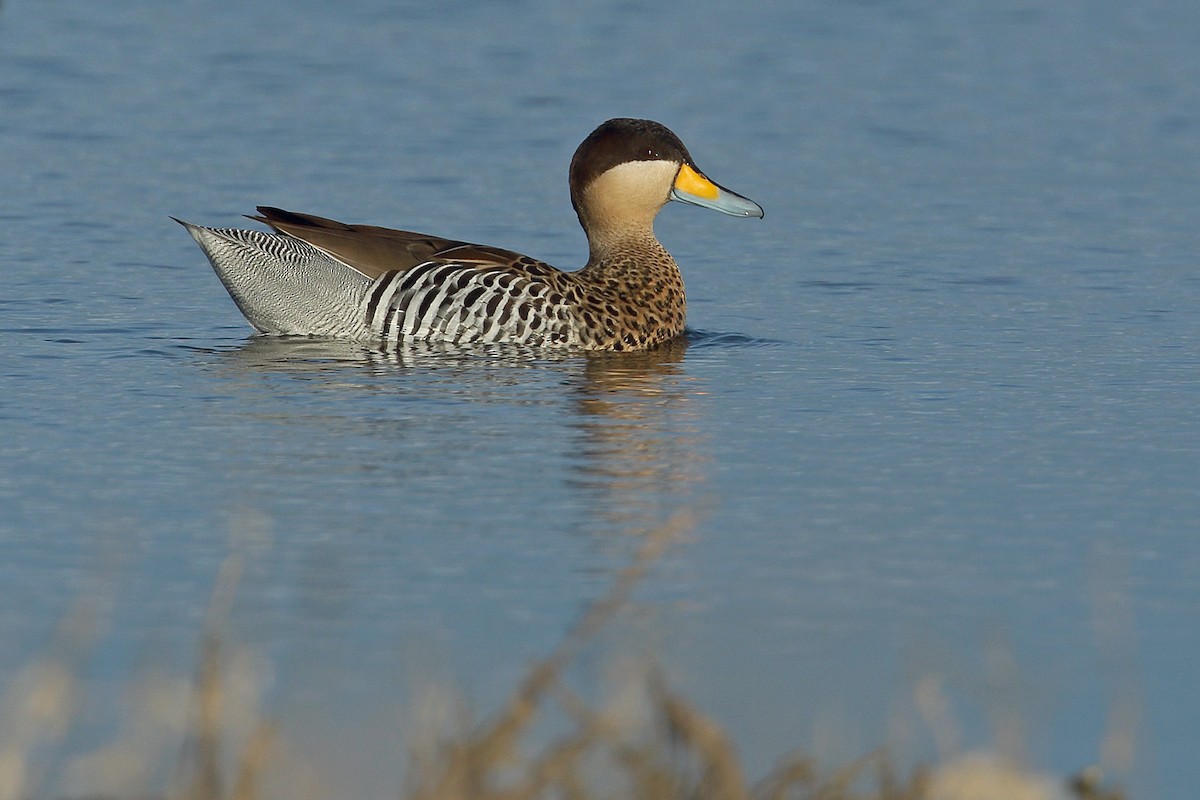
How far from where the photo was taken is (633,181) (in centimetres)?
1100

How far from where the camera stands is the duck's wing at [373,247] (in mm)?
10188

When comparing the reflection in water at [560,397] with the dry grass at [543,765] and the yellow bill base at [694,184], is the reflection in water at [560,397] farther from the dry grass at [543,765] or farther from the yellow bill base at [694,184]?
the dry grass at [543,765]

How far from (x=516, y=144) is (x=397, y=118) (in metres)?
1.14

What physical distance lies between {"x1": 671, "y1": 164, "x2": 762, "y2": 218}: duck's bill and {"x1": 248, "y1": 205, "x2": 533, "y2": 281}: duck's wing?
114cm

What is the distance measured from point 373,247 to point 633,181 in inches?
58.9

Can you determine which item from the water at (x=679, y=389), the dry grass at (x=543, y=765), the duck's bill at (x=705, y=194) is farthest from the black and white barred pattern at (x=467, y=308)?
the dry grass at (x=543, y=765)

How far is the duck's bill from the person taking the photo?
11.1 m

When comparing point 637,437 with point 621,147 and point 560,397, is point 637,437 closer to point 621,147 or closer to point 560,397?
point 560,397

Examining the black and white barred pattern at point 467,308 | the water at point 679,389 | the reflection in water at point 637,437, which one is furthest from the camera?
the black and white barred pattern at point 467,308

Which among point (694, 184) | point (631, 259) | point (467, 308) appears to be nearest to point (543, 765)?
point (467, 308)

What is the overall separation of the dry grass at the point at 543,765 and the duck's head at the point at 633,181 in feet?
22.4

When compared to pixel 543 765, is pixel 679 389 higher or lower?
higher

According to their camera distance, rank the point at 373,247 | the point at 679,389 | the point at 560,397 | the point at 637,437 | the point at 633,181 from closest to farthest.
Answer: the point at 637,437 → the point at 560,397 → the point at 679,389 → the point at 373,247 → the point at 633,181

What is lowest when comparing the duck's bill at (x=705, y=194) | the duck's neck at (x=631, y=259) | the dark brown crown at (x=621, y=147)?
the duck's neck at (x=631, y=259)
